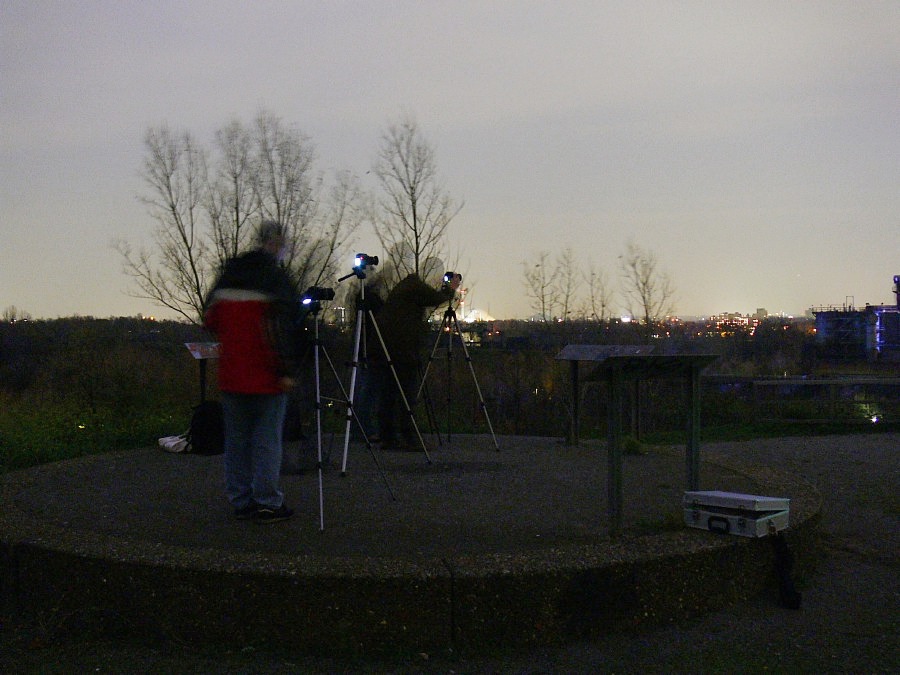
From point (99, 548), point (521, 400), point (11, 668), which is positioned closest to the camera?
point (11, 668)

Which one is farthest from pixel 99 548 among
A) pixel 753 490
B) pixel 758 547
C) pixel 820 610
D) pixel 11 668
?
pixel 753 490

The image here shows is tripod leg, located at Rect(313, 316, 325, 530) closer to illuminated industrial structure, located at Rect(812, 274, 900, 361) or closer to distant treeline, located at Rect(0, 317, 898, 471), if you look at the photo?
distant treeline, located at Rect(0, 317, 898, 471)

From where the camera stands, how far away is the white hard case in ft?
14.2

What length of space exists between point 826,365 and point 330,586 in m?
25.0

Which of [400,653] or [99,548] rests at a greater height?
[99,548]

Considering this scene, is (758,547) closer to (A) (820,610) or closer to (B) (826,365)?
(A) (820,610)

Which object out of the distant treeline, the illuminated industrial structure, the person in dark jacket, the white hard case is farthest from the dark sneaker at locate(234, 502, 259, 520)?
the illuminated industrial structure

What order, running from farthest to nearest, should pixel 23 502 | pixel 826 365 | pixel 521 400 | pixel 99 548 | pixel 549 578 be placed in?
pixel 826 365, pixel 521 400, pixel 23 502, pixel 99 548, pixel 549 578

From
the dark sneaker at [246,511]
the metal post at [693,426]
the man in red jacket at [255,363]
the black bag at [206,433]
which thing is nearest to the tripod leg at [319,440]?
the man in red jacket at [255,363]

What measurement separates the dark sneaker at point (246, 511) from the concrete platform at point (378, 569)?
3.0 inches

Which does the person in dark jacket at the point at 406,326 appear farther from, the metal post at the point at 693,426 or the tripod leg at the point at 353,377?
the metal post at the point at 693,426

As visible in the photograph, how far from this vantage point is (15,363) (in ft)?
85.1

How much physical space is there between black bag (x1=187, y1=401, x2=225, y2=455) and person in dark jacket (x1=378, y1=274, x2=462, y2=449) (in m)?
1.78

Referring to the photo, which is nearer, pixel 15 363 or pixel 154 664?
pixel 154 664
